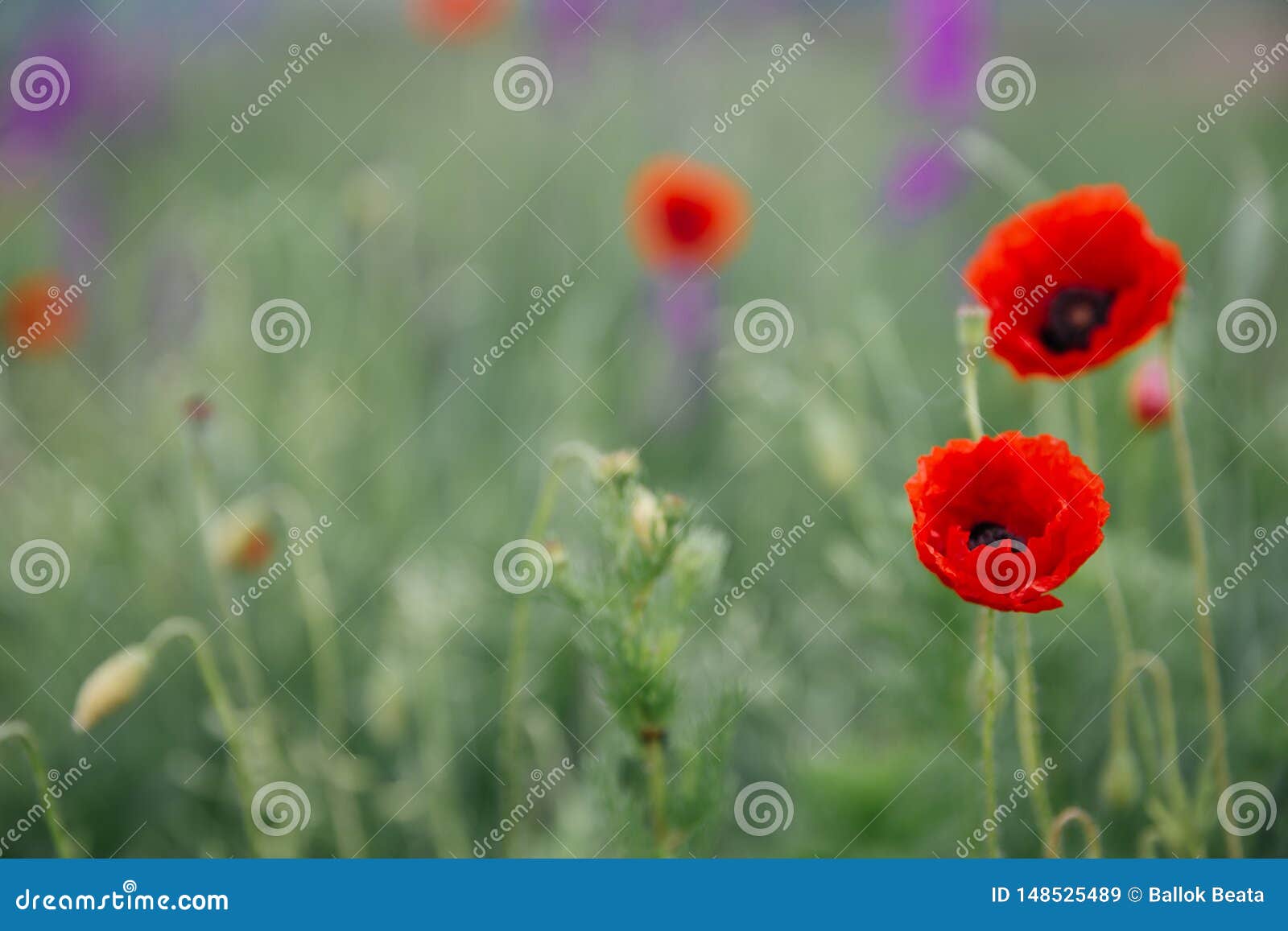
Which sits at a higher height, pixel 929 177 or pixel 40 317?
pixel 929 177

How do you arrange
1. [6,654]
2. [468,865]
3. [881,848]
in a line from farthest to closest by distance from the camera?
1. [6,654]
2. [881,848]
3. [468,865]

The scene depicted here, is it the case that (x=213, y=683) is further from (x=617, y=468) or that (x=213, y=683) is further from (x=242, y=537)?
(x=617, y=468)

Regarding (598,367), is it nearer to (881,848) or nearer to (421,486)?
(421,486)

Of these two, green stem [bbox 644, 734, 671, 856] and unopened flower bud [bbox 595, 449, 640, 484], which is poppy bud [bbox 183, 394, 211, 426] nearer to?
unopened flower bud [bbox 595, 449, 640, 484]

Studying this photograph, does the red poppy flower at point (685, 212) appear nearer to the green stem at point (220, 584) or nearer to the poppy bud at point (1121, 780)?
the green stem at point (220, 584)

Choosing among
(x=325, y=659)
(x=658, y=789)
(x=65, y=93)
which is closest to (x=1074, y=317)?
(x=658, y=789)

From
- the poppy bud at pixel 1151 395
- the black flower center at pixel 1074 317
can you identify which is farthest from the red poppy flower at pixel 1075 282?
the poppy bud at pixel 1151 395

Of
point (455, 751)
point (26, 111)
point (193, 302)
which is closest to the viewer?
point (455, 751)

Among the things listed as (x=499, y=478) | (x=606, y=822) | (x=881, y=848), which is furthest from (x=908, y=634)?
(x=499, y=478)
